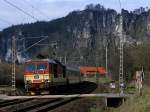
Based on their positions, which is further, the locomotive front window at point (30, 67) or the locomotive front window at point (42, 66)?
the locomotive front window at point (30, 67)

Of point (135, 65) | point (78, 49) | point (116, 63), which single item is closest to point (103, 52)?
point (78, 49)

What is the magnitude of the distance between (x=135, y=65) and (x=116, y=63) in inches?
392

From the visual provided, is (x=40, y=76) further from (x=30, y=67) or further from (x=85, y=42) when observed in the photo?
(x=85, y=42)

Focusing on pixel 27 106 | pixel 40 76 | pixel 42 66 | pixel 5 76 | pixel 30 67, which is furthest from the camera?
pixel 5 76

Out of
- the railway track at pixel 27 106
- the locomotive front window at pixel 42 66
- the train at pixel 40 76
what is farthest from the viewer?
the locomotive front window at pixel 42 66

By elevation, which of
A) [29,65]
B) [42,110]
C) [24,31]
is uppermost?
[24,31]

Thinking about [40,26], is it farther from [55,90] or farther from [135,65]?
[55,90]

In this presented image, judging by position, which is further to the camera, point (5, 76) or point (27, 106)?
point (5, 76)

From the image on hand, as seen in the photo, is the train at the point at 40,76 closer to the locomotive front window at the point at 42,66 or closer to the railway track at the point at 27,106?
the locomotive front window at the point at 42,66

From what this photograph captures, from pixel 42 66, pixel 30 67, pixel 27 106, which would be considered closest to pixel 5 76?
pixel 30 67

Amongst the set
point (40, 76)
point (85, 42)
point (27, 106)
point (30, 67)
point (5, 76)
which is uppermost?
point (85, 42)

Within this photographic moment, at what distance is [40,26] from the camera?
16825 cm

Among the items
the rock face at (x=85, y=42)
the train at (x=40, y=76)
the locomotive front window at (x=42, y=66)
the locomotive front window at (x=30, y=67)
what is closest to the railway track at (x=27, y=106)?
the train at (x=40, y=76)

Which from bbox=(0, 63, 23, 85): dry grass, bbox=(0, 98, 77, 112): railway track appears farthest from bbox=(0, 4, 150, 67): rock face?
bbox=(0, 98, 77, 112): railway track
